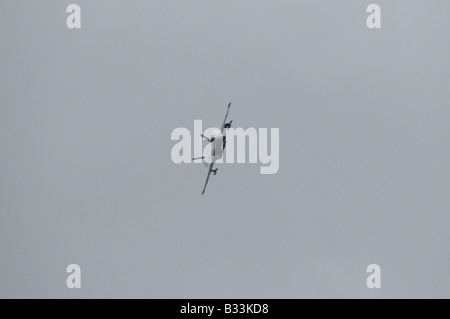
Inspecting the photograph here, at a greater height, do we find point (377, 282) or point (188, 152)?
point (188, 152)

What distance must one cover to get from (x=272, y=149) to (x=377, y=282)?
1337 inches

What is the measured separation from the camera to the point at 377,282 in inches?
5453
